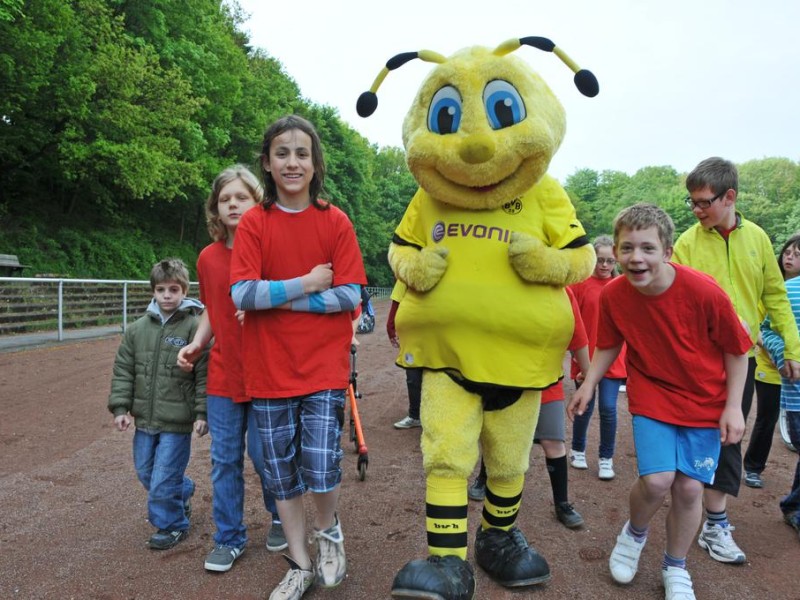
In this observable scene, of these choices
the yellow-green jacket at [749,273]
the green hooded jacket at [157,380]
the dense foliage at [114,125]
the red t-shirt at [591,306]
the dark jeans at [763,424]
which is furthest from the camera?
the dense foliage at [114,125]

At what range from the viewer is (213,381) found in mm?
2982

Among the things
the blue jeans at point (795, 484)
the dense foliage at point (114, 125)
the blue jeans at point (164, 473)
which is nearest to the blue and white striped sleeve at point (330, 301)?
the blue jeans at point (164, 473)

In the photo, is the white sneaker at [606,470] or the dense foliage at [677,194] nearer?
the white sneaker at [606,470]

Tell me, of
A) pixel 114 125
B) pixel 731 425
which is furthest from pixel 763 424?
pixel 114 125

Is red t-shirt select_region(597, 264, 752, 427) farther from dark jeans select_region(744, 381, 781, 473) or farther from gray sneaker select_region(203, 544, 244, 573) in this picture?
gray sneaker select_region(203, 544, 244, 573)

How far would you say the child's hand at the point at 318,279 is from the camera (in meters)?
2.58

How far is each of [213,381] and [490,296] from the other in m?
1.50

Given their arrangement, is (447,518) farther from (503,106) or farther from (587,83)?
(587,83)

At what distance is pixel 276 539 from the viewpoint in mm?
3123

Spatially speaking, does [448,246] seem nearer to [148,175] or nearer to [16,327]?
[16,327]

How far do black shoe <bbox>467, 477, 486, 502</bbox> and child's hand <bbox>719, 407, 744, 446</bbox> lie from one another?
1.74m

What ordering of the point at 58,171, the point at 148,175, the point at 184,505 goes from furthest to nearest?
1. the point at 58,171
2. the point at 148,175
3. the point at 184,505

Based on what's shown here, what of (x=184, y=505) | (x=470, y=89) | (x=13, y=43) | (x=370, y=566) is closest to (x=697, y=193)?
(x=470, y=89)

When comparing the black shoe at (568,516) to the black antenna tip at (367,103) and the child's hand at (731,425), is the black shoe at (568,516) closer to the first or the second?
the child's hand at (731,425)
